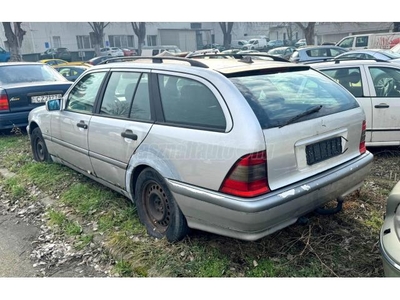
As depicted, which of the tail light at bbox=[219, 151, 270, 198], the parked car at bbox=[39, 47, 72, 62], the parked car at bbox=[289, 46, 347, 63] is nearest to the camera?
the tail light at bbox=[219, 151, 270, 198]

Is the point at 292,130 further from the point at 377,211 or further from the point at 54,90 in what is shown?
the point at 54,90

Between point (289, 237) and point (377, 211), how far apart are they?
3.51ft

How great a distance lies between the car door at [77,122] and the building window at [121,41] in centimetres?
4287

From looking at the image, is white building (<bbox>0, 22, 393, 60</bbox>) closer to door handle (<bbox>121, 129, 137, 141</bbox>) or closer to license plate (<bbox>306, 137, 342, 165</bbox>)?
license plate (<bbox>306, 137, 342, 165</bbox>)

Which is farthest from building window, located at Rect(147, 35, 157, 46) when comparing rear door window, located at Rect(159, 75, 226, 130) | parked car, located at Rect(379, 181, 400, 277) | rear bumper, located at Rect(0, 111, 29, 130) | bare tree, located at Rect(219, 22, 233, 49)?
parked car, located at Rect(379, 181, 400, 277)

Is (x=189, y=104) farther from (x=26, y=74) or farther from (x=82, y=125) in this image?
(x=26, y=74)

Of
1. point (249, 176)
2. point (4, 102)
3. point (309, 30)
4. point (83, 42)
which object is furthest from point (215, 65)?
point (83, 42)

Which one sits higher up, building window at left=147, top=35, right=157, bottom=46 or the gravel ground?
building window at left=147, top=35, right=157, bottom=46

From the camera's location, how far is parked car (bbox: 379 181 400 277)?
2082 mm

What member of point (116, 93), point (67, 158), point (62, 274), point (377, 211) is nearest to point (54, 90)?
point (67, 158)

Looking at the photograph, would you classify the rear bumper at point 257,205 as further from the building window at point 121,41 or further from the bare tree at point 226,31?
the building window at point 121,41

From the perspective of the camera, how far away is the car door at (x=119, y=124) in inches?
129

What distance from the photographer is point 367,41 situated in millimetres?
19453

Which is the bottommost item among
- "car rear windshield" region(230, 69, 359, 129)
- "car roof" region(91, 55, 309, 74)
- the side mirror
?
the side mirror
